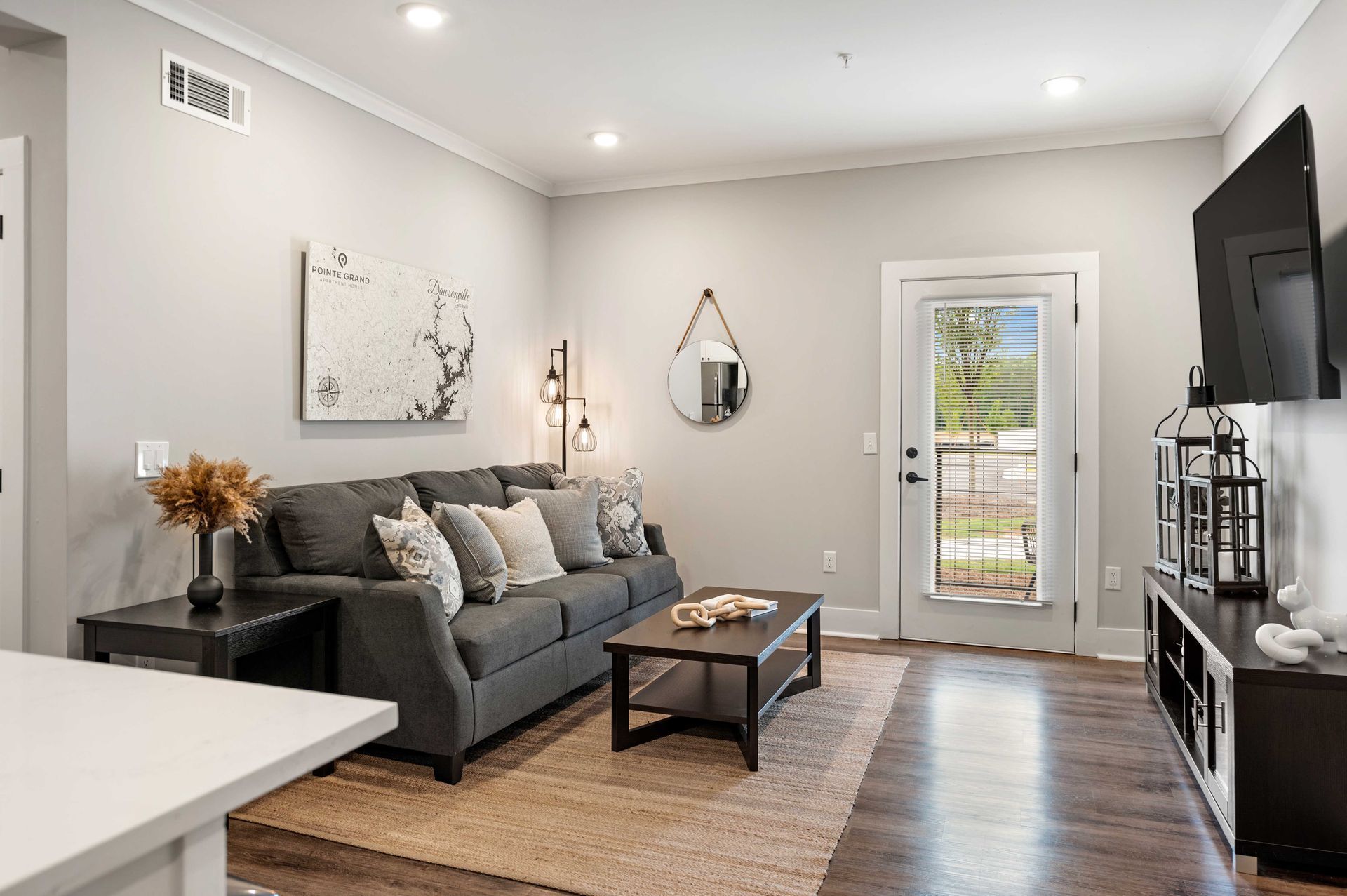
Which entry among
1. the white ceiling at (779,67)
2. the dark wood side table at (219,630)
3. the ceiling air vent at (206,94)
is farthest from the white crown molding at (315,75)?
the dark wood side table at (219,630)

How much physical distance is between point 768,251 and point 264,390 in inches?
111

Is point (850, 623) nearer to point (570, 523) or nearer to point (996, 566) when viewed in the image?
point (996, 566)

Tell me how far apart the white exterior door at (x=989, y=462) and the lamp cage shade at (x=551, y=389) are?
2026 mm

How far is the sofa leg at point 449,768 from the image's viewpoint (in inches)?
117

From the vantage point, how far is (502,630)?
10.5 feet

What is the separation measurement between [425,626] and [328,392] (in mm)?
1316

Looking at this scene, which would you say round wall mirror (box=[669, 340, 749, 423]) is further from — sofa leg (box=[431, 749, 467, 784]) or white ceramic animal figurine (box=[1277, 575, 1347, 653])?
white ceramic animal figurine (box=[1277, 575, 1347, 653])

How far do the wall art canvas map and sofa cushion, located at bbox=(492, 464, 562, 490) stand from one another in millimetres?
356

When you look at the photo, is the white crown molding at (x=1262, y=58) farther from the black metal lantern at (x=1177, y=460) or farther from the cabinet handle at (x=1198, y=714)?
the cabinet handle at (x=1198, y=714)

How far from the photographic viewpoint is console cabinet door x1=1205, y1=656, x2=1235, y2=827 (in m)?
2.42

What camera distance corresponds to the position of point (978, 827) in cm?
265

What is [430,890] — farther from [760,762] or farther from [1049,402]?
[1049,402]

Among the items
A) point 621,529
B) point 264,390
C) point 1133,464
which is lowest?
point 621,529

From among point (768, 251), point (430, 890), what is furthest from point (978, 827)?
point (768, 251)
